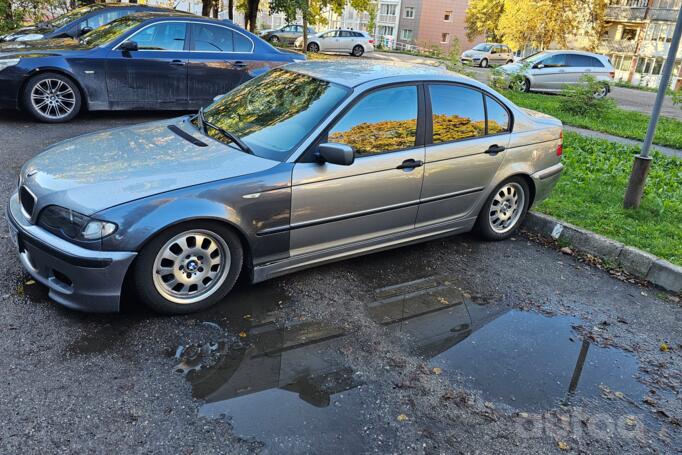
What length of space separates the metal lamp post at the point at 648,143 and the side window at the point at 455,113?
198cm

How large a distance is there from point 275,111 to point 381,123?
0.86 metres

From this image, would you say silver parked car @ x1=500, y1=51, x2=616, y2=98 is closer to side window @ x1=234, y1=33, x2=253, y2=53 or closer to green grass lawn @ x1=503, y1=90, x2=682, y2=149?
green grass lawn @ x1=503, y1=90, x2=682, y2=149

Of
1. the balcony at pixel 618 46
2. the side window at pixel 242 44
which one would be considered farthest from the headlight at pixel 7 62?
the balcony at pixel 618 46

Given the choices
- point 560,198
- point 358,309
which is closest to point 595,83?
point 560,198

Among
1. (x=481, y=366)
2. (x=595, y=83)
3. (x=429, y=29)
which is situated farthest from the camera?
(x=429, y=29)

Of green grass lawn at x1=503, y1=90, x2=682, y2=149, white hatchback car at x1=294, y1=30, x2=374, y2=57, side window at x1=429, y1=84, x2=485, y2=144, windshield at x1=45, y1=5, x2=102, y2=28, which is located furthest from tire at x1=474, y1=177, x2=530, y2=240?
white hatchback car at x1=294, y1=30, x2=374, y2=57

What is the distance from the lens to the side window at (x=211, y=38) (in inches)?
357

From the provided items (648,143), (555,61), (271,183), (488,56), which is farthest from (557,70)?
(488,56)

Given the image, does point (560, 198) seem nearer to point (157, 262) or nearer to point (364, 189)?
point (364, 189)

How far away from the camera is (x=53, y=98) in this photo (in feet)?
27.2

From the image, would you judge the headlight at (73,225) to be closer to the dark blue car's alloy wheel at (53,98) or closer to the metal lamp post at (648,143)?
the metal lamp post at (648,143)

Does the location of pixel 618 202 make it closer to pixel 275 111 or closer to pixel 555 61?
pixel 275 111

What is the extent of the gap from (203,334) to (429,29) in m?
70.4

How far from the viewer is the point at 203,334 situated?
360 centimetres
